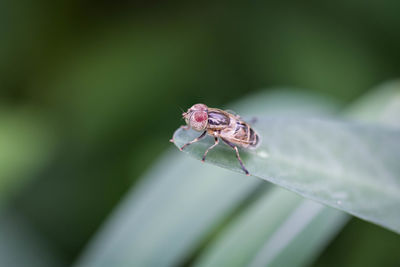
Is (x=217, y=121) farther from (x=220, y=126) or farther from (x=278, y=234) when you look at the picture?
(x=278, y=234)

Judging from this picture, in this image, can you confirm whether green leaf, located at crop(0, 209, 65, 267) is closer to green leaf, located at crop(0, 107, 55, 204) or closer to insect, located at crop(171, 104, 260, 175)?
green leaf, located at crop(0, 107, 55, 204)

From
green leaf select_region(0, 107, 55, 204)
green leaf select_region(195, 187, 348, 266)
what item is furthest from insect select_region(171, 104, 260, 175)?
green leaf select_region(0, 107, 55, 204)

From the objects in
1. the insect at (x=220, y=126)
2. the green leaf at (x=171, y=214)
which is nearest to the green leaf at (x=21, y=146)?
the green leaf at (x=171, y=214)

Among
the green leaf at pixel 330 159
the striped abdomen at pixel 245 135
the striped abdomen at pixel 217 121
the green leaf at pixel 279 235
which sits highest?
the striped abdomen at pixel 217 121

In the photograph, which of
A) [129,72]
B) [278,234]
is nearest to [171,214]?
[278,234]

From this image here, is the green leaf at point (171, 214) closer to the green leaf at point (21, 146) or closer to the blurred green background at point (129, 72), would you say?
the blurred green background at point (129, 72)

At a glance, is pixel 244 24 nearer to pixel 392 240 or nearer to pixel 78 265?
pixel 392 240
